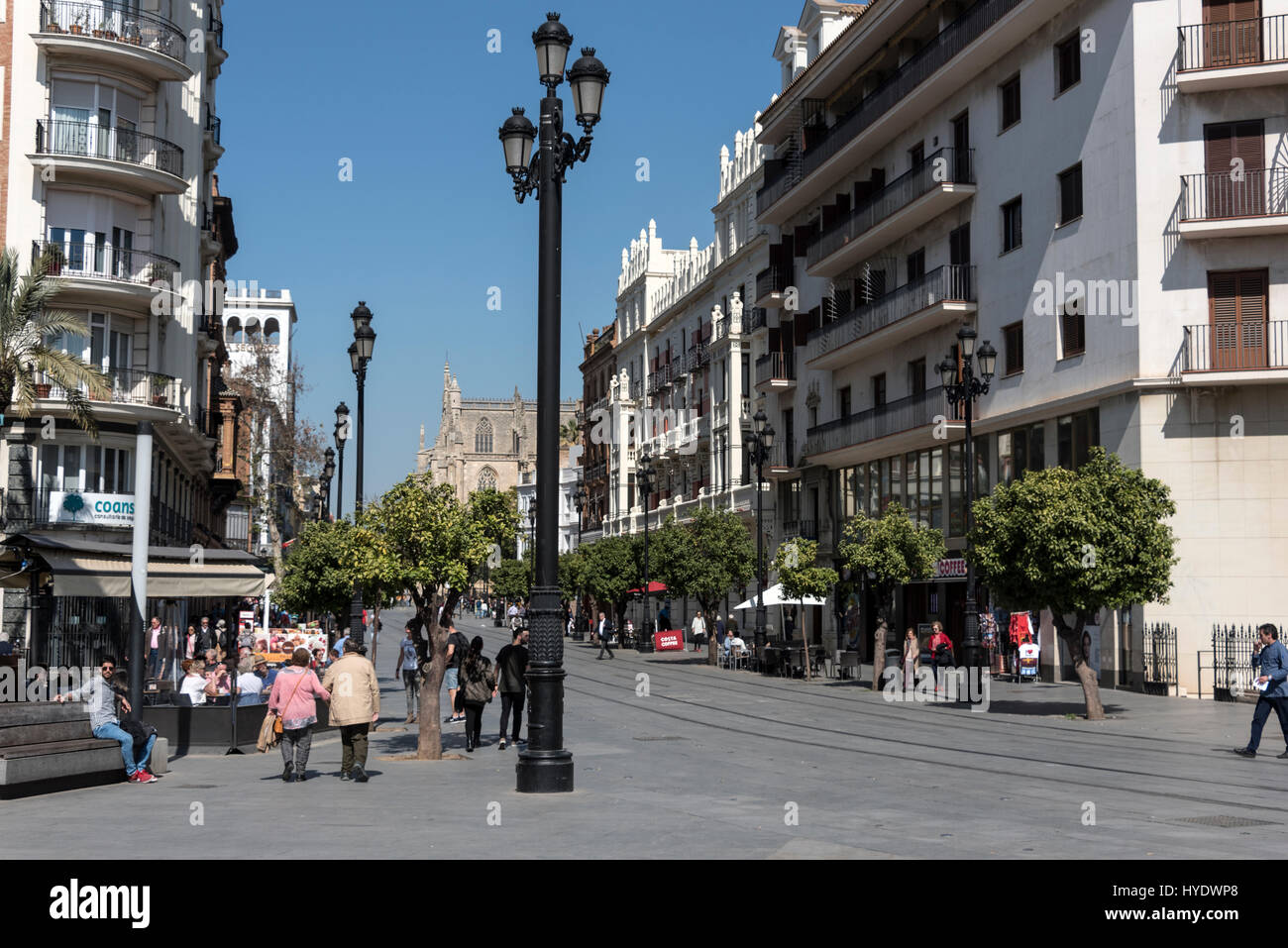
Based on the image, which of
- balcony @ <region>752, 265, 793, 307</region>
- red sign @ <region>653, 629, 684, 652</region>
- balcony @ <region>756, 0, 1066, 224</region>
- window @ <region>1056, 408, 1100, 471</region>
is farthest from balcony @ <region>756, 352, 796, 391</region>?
window @ <region>1056, 408, 1100, 471</region>

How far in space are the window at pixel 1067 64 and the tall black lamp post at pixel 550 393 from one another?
21.7 metres

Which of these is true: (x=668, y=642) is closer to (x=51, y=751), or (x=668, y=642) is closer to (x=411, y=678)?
(x=411, y=678)

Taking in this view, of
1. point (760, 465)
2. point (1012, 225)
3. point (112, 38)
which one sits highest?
point (112, 38)

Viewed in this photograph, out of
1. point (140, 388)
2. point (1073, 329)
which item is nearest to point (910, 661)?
point (1073, 329)

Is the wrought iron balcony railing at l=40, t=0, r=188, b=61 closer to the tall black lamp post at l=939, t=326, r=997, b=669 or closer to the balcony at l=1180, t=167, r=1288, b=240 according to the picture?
the tall black lamp post at l=939, t=326, r=997, b=669

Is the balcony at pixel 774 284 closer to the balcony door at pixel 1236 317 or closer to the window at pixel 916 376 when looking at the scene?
the window at pixel 916 376

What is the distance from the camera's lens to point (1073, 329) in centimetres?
3212

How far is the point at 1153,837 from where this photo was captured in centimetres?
1041

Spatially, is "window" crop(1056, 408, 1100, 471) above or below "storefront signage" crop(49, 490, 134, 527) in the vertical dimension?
above

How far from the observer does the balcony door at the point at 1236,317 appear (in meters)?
28.6

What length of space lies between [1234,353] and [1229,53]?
21.5ft

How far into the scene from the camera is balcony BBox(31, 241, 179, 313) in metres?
36.4

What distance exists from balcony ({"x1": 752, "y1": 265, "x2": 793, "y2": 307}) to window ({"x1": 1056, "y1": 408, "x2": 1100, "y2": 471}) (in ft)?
67.6
